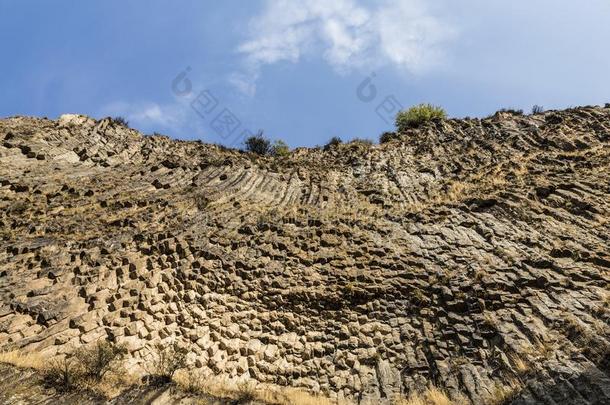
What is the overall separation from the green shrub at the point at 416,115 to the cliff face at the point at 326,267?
29.9ft

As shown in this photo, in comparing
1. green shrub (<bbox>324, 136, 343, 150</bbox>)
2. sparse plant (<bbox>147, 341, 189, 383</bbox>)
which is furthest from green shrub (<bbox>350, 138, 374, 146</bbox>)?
sparse plant (<bbox>147, 341, 189, 383</bbox>)

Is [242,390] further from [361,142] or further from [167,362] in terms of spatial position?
[361,142]

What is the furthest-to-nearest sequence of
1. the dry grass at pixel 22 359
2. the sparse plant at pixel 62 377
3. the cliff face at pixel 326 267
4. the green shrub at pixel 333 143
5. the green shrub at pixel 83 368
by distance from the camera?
the green shrub at pixel 333 143 → the cliff face at pixel 326 267 → the dry grass at pixel 22 359 → the green shrub at pixel 83 368 → the sparse plant at pixel 62 377

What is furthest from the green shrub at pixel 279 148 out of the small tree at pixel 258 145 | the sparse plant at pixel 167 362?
the sparse plant at pixel 167 362

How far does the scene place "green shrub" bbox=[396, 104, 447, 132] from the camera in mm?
28703

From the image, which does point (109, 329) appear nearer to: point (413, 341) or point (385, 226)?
point (413, 341)

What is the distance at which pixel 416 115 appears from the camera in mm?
29188

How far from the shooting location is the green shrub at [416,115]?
28.7 metres

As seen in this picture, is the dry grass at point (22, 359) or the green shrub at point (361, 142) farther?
the green shrub at point (361, 142)

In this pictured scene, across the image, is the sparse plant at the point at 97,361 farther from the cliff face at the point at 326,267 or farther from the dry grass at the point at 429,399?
the dry grass at the point at 429,399

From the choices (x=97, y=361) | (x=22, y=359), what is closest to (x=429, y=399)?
(x=97, y=361)

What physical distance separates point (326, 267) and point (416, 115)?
18.6 metres

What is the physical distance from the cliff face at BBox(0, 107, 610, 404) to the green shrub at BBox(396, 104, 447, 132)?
9.12 m

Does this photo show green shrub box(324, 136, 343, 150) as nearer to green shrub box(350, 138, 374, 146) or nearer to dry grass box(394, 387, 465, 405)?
green shrub box(350, 138, 374, 146)
